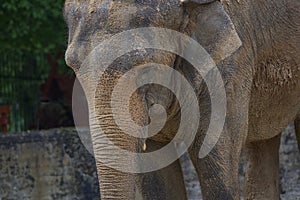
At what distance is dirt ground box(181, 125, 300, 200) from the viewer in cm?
838

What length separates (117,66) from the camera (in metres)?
4.06

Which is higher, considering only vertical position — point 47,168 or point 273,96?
point 47,168

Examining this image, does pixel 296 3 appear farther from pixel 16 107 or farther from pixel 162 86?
pixel 16 107

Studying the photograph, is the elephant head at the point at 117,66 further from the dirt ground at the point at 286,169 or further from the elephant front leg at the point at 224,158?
the dirt ground at the point at 286,169

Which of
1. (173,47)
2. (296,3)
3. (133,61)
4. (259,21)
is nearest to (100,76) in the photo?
(133,61)

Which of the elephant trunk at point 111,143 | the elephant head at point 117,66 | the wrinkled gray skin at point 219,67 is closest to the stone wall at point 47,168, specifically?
the wrinkled gray skin at point 219,67

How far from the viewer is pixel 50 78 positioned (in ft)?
40.7

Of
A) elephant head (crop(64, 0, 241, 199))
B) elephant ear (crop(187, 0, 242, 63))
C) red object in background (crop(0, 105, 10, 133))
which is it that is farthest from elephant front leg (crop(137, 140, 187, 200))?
red object in background (crop(0, 105, 10, 133))

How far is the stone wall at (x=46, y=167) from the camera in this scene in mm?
8008

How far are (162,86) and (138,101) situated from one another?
0.22 meters

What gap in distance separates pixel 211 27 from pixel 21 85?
677cm

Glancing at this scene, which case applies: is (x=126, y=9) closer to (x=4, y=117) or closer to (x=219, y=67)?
(x=219, y=67)

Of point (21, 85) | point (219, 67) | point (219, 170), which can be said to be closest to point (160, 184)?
point (219, 170)

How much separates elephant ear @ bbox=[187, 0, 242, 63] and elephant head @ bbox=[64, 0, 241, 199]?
14 mm
